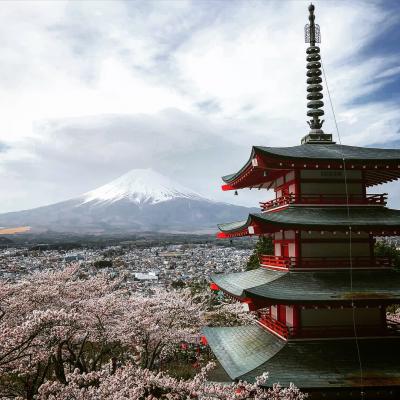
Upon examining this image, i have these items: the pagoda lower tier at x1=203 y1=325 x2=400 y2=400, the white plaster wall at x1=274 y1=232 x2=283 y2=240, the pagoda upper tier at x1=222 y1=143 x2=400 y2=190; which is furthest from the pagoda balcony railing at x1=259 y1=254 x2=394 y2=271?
the pagoda upper tier at x1=222 y1=143 x2=400 y2=190

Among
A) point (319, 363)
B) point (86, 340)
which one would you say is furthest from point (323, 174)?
point (86, 340)

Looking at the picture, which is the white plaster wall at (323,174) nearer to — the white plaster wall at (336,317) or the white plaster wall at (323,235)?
the white plaster wall at (323,235)

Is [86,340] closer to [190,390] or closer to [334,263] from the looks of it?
[190,390]

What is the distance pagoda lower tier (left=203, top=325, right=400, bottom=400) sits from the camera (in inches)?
499

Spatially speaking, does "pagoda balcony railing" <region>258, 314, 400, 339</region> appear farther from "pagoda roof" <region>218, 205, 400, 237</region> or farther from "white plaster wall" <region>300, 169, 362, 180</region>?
"white plaster wall" <region>300, 169, 362, 180</region>

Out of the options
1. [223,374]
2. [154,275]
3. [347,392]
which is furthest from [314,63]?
[154,275]

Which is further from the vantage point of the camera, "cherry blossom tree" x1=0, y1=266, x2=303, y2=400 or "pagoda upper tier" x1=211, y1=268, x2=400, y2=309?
"pagoda upper tier" x1=211, y1=268, x2=400, y2=309

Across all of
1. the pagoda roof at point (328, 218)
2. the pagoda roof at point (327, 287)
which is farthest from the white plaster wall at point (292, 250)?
the pagoda roof at point (328, 218)

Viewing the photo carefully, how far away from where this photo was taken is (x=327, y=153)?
1577 cm

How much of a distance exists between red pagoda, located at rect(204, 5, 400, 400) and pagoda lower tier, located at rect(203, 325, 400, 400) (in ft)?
0.10

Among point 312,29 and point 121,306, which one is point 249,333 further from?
point 312,29

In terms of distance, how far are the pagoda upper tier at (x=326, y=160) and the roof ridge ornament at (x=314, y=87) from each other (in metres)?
0.68

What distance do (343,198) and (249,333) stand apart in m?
6.82

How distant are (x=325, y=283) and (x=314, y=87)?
27.1 feet
